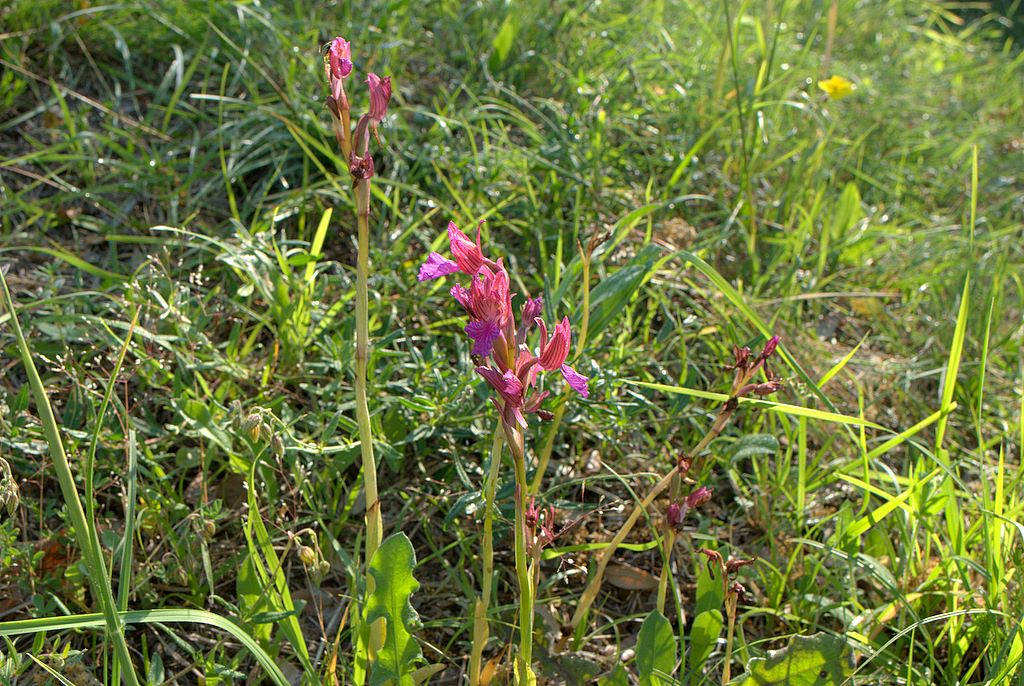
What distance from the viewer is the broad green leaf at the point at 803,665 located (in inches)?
57.4

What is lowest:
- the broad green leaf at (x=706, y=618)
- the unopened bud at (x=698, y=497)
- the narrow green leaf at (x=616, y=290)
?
the broad green leaf at (x=706, y=618)

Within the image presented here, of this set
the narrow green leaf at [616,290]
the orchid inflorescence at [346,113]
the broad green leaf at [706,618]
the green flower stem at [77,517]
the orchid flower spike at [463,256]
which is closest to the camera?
the green flower stem at [77,517]

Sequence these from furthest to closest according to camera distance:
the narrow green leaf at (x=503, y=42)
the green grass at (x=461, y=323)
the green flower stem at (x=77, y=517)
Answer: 1. the narrow green leaf at (x=503, y=42)
2. the green grass at (x=461, y=323)
3. the green flower stem at (x=77, y=517)

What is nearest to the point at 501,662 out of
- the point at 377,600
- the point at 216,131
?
the point at 377,600

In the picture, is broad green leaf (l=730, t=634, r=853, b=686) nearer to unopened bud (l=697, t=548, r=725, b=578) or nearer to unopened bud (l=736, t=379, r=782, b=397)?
unopened bud (l=697, t=548, r=725, b=578)

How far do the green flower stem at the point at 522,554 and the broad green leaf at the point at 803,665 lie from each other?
392mm

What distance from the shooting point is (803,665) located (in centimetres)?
146

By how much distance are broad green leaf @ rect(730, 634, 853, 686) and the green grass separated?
0.27 ft

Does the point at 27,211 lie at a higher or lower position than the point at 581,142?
lower

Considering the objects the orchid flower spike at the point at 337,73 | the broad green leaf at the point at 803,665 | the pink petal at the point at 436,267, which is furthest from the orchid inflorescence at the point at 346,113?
the broad green leaf at the point at 803,665

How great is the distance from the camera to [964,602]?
1738 mm

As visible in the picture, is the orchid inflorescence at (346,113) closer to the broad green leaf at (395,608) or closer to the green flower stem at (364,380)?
the green flower stem at (364,380)

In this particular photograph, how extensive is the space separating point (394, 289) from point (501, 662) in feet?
3.35

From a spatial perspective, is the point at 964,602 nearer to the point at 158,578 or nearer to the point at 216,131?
the point at 158,578
